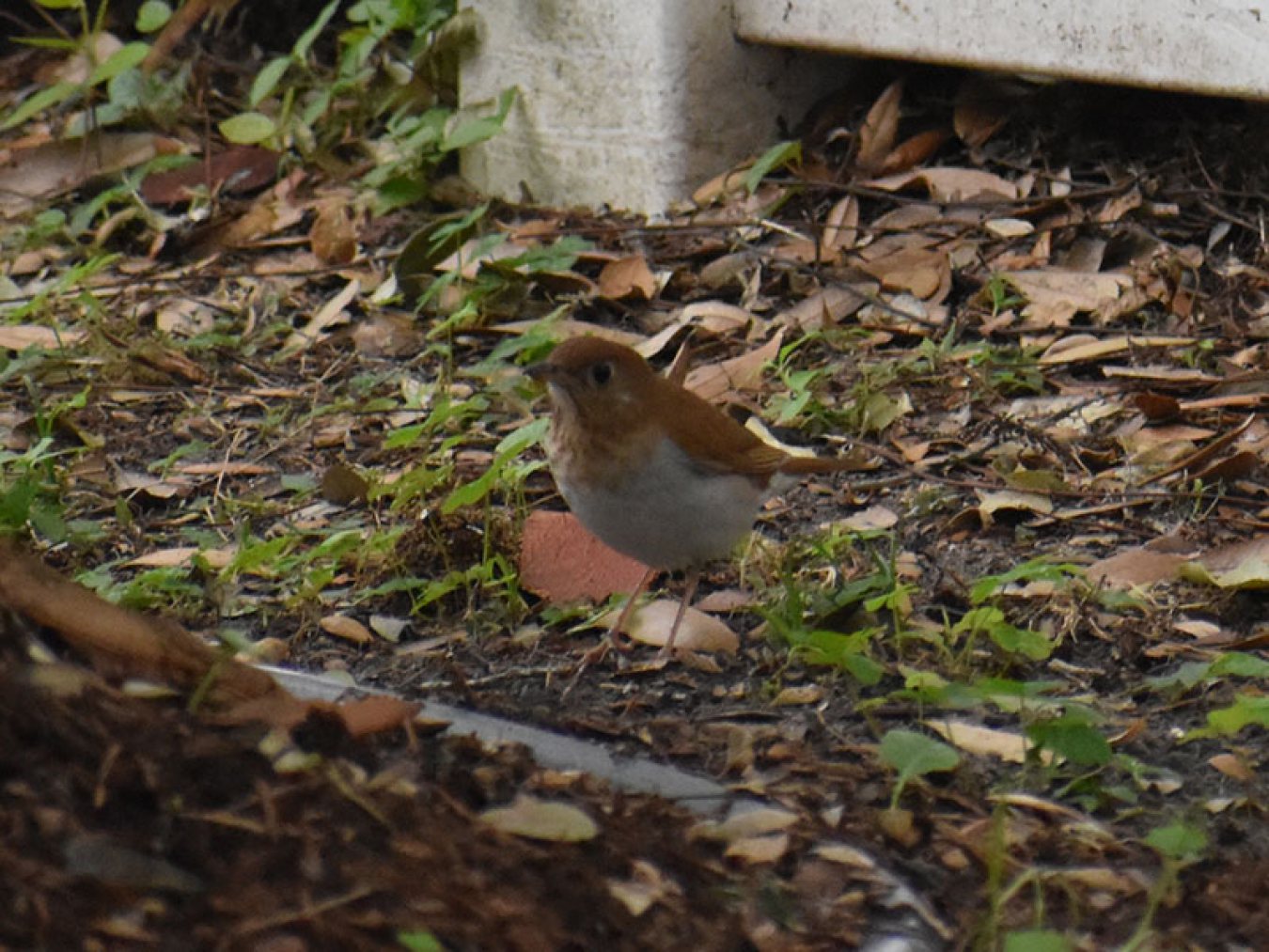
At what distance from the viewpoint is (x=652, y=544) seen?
4254mm

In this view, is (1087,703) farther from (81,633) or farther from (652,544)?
(81,633)

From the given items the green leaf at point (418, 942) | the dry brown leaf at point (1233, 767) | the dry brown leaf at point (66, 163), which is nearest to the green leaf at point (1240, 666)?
the dry brown leaf at point (1233, 767)

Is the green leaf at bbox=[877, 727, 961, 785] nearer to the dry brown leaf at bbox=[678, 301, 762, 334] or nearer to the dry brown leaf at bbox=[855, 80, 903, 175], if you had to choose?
the dry brown leaf at bbox=[678, 301, 762, 334]

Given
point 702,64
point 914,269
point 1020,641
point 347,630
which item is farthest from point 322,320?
point 1020,641

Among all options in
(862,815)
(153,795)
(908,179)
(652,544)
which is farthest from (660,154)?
(153,795)

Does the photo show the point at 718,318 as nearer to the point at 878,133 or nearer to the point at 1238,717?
the point at 878,133

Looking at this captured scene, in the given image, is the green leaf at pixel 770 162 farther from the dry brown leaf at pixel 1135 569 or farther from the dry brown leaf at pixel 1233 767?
the dry brown leaf at pixel 1233 767

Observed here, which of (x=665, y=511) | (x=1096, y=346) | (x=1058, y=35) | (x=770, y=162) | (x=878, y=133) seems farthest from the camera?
(x=878, y=133)

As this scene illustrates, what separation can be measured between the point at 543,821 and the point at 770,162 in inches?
148

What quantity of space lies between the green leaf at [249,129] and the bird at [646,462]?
3.16 m

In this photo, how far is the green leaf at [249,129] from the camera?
23.9 ft

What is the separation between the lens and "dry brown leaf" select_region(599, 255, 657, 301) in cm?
623

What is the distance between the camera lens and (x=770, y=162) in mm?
6348

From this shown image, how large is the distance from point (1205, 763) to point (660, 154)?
3424 millimetres
